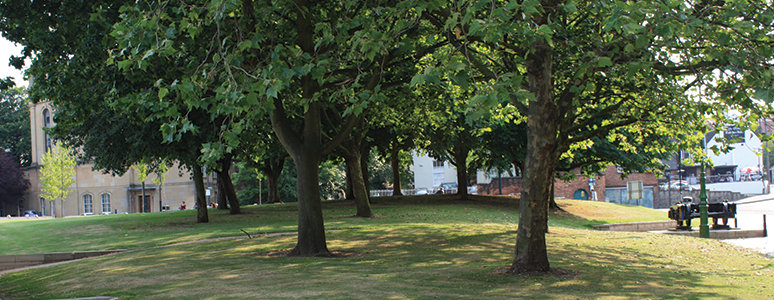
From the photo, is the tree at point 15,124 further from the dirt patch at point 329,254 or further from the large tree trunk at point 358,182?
the dirt patch at point 329,254

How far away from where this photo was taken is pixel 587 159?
34781 millimetres

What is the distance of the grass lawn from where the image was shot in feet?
30.9

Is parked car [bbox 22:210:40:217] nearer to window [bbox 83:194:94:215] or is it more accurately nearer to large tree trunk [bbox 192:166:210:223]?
window [bbox 83:194:94:215]

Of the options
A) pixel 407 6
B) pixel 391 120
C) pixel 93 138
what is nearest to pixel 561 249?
pixel 407 6

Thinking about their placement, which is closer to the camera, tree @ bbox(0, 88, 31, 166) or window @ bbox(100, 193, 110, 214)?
window @ bbox(100, 193, 110, 214)

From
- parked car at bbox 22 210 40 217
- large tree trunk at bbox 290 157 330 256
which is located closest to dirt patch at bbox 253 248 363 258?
large tree trunk at bbox 290 157 330 256

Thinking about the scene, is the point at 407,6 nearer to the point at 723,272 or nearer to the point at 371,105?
the point at 723,272

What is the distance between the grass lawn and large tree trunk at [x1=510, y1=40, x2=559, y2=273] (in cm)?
52

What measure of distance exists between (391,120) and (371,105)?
4509 mm

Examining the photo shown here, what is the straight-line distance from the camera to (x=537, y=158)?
10.4m

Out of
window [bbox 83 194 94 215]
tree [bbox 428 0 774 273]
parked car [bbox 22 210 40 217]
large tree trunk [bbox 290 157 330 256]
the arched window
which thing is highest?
the arched window

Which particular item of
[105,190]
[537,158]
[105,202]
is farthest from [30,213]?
[537,158]

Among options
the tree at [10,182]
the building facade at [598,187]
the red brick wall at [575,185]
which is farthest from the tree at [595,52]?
the tree at [10,182]

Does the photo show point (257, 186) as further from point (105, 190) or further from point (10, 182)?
point (10, 182)
